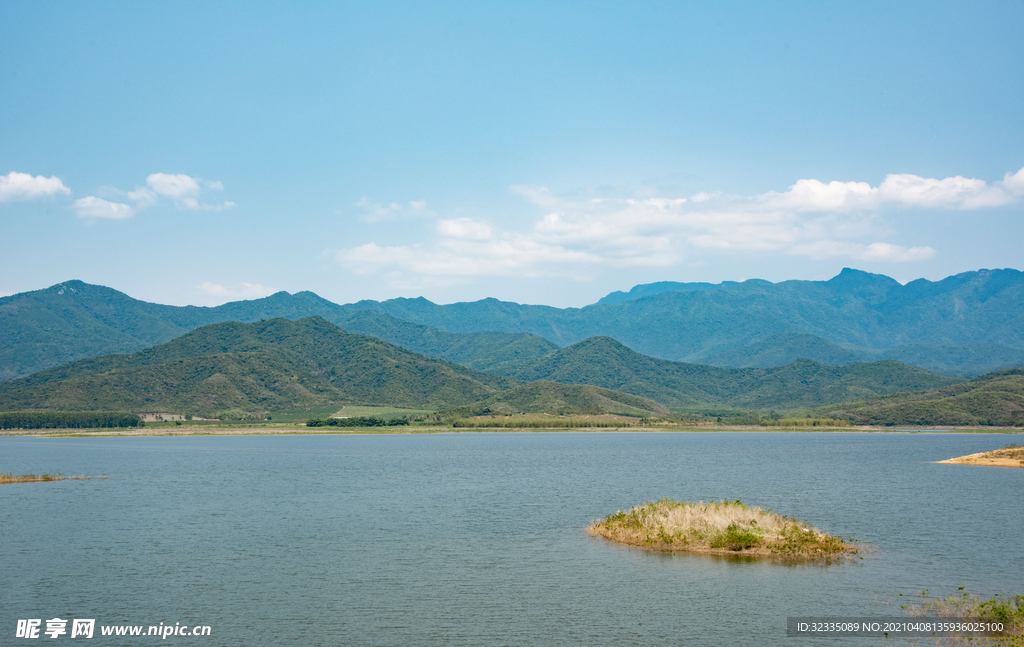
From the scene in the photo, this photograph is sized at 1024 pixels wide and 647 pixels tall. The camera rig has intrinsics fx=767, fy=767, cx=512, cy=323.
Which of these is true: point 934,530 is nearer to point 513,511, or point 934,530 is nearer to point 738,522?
point 738,522

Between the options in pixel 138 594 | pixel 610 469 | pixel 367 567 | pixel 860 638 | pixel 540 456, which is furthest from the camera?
pixel 540 456

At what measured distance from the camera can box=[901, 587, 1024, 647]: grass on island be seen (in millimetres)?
28844

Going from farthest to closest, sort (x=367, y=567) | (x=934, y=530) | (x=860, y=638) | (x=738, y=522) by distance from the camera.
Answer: (x=934, y=530) → (x=738, y=522) → (x=367, y=567) → (x=860, y=638)

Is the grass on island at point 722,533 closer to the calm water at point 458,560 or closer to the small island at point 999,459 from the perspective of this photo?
the calm water at point 458,560

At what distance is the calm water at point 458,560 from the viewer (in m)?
32.5

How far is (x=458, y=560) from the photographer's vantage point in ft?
144

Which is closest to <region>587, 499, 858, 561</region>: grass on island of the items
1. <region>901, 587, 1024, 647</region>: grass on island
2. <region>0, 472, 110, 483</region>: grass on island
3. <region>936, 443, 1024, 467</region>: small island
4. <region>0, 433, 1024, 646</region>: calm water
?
<region>0, 433, 1024, 646</region>: calm water

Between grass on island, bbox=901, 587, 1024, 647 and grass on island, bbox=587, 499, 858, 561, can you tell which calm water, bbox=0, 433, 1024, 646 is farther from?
grass on island, bbox=587, 499, 858, 561

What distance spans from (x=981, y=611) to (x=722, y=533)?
16246 mm

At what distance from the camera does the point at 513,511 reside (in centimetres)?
6334

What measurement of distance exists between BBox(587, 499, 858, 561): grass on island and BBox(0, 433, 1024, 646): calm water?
1.95 metres

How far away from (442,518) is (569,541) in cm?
1406

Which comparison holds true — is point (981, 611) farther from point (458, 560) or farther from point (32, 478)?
point (32, 478)

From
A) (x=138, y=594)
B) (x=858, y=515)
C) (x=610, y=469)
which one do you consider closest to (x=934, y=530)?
(x=858, y=515)
